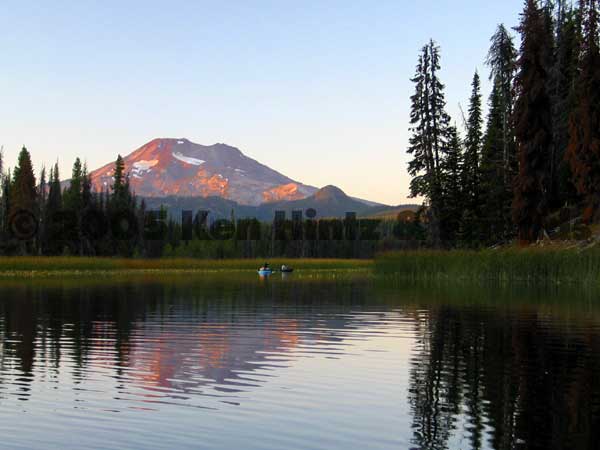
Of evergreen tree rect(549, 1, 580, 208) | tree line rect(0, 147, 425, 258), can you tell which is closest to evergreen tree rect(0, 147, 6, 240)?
tree line rect(0, 147, 425, 258)

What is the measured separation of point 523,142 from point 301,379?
2647 inches

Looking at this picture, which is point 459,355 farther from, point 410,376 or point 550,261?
point 550,261

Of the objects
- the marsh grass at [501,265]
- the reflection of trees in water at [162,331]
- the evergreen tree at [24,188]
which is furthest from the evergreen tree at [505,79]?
the evergreen tree at [24,188]

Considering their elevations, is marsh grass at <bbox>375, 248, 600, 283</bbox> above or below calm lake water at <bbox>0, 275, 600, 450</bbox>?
above

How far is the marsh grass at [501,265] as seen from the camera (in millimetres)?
59747

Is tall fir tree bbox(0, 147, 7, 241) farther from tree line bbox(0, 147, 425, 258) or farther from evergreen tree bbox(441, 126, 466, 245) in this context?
evergreen tree bbox(441, 126, 466, 245)

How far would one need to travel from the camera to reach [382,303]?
147 ft

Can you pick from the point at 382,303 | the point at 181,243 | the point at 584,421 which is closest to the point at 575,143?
the point at 382,303

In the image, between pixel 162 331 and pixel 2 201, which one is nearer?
pixel 162 331

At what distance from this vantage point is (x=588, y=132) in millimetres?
76062

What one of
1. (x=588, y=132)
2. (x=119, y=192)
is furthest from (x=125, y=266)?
(x=119, y=192)

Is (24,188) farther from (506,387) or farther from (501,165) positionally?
(506,387)

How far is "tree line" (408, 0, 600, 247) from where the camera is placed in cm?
7700

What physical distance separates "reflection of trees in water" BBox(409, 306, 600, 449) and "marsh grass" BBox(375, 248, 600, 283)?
30.8m
